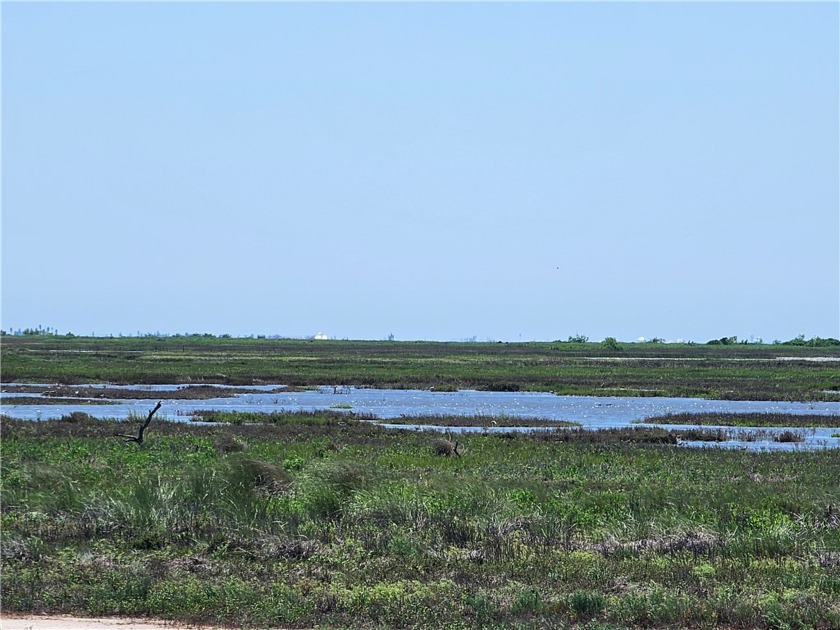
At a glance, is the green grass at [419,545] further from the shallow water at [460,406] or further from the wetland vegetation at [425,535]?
the shallow water at [460,406]

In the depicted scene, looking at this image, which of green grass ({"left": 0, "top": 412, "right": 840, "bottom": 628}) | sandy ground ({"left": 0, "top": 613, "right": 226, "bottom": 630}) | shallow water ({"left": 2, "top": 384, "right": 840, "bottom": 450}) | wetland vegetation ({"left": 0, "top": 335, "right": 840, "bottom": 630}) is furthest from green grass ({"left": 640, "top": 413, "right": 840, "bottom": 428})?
sandy ground ({"left": 0, "top": 613, "right": 226, "bottom": 630})

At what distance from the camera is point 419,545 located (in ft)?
41.1

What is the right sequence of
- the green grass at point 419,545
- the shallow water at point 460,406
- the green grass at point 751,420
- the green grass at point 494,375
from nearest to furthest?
the green grass at point 419,545 < the green grass at point 751,420 < the shallow water at point 460,406 < the green grass at point 494,375

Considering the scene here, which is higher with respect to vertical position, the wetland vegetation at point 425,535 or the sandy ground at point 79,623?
the wetland vegetation at point 425,535

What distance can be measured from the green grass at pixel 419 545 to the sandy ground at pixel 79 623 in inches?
6.7

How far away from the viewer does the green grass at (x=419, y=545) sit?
9.86 metres

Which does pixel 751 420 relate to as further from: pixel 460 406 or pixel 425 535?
pixel 425 535

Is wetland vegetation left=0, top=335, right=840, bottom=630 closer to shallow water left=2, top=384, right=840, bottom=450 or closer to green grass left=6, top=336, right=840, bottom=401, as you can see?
shallow water left=2, top=384, right=840, bottom=450

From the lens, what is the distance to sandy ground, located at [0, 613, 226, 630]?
9.39 meters

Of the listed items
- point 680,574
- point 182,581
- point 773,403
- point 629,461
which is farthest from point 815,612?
point 773,403

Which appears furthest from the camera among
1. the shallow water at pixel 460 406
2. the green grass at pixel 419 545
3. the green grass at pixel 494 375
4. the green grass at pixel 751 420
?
the green grass at pixel 494 375

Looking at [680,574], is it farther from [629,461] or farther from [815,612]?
[629,461]

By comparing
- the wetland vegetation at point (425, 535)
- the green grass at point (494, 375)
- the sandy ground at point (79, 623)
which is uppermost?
the green grass at point (494, 375)

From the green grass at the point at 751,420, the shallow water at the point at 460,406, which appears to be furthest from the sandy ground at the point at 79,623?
the green grass at the point at 751,420
